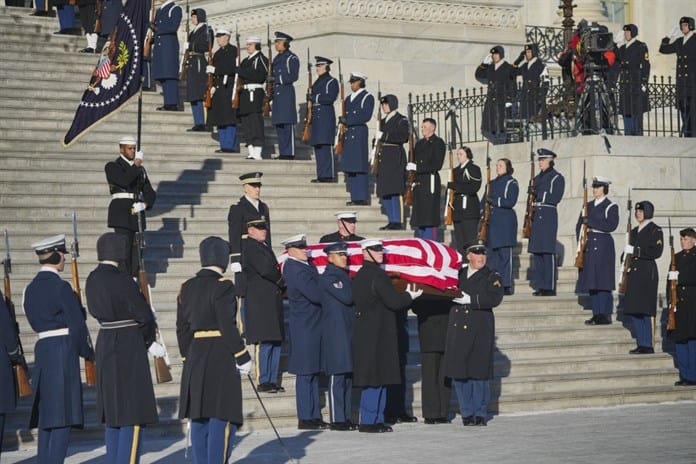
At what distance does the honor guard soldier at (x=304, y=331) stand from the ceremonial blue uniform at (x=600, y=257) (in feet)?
14.7

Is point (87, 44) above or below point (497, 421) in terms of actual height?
above

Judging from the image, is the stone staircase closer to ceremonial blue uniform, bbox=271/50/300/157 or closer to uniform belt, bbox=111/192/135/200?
ceremonial blue uniform, bbox=271/50/300/157

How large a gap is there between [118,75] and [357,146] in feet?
13.8

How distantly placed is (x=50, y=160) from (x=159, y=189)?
1.34m

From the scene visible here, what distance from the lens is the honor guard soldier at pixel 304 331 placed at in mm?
16312

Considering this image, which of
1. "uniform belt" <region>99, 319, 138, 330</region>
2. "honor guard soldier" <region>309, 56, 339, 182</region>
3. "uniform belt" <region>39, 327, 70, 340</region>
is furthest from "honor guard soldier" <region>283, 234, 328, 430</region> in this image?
"honor guard soldier" <region>309, 56, 339, 182</region>

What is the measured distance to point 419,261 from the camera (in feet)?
54.3

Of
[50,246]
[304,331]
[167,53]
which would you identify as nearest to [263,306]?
[304,331]

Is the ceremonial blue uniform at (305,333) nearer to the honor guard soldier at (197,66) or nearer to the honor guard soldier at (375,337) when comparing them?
the honor guard soldier at (375,337)

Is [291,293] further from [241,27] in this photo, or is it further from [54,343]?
[241,27]

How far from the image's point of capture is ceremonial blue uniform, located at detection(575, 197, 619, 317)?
65.5 ft

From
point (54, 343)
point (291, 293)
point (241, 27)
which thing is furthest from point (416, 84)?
point (54, 343)

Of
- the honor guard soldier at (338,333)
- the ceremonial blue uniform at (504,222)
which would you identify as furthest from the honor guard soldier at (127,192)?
the ceremonial blue uniform at (504,222)

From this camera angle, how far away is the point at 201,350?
12.8 meters
